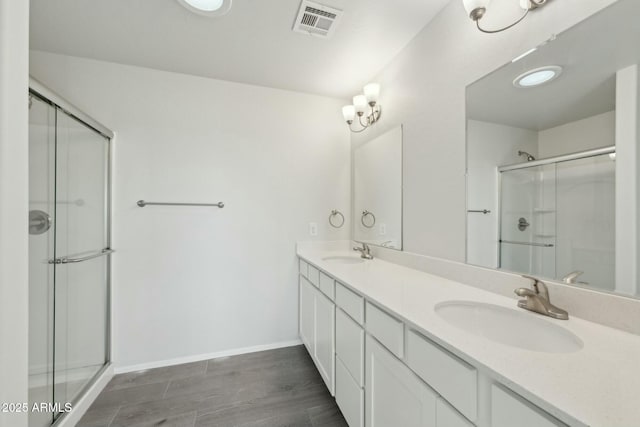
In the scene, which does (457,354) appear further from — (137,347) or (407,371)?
(137,347)

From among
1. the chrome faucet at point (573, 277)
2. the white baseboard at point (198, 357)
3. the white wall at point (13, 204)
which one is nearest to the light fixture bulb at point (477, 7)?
the chrome faucet at point (573, 277)

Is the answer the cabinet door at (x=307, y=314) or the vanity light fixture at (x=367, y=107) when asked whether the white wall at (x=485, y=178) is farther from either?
the cabinet door at (x=307, y=314)

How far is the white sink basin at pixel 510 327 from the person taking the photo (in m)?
0.79

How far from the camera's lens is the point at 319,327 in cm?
171

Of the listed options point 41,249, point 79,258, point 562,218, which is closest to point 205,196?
point 79,258

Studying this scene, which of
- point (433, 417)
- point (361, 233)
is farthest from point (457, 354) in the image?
point (361, 233)

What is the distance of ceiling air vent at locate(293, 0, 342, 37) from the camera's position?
1.39 meters

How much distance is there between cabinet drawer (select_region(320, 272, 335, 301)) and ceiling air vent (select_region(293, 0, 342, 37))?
155 centimetres

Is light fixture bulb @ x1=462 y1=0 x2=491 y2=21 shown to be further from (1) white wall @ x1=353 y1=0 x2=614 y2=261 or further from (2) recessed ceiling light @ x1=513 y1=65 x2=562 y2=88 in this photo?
(2) recessed ceiling light @ x1=513 y1=65 x2=562 y2=88

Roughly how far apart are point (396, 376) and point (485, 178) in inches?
38.4

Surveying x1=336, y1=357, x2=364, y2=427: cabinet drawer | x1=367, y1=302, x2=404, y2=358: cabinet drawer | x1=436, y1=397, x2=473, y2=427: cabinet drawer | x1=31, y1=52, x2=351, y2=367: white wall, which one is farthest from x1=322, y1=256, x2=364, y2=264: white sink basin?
x1=436, y1=397, x2=473, y2=427: cabinet drawer

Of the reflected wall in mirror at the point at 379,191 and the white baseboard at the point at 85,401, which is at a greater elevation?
the reflected wall in mirror at the point at 379,191

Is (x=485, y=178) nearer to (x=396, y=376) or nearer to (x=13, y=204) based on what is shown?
(x=396, y=376)

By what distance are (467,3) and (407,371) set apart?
1531mm
